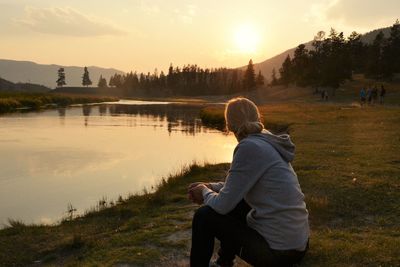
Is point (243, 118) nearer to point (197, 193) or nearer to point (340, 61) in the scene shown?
point (197, 193)

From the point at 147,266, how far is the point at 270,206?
3108 mm

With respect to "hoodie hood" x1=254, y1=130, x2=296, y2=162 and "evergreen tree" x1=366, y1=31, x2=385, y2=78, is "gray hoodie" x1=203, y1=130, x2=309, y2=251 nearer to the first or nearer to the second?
"hoodie hood" x1=254, y1=130, x2=296, y2=162

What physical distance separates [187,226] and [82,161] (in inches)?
515

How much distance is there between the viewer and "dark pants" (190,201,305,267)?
4855mm

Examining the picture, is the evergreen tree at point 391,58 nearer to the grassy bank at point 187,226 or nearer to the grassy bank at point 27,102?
the grassy bank at point 27,102

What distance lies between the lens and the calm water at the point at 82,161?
554 inches

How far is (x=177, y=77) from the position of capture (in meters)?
193

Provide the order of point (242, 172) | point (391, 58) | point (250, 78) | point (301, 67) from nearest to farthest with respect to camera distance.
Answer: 1. point (242, 172)
2. point (391, 58)
3. point (301, 67)
4. point (250, 78)

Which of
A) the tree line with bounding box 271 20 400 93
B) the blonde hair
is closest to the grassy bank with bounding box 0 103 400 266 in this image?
the blonde hair

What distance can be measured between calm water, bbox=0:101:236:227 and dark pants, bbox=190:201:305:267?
7.75 meters

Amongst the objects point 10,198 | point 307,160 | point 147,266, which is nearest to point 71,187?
point 10,198

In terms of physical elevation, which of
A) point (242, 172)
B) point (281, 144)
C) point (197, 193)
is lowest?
point (197, 193)

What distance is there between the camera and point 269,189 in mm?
4754

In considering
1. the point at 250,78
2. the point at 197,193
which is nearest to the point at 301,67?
the point at 250,78
